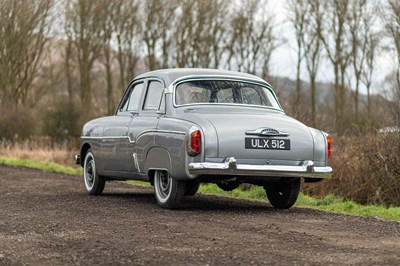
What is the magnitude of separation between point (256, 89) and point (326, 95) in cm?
3437

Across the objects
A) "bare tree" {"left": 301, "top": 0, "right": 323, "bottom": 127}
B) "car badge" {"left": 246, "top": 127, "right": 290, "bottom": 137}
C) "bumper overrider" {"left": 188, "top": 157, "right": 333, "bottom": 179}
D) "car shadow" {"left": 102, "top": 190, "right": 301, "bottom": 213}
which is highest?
"bare tree" {"left": 301, "top": 0, "right": 323, "bottom": 127}

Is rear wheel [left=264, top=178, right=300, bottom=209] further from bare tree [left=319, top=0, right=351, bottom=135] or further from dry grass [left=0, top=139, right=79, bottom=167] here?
bare tree [left=319, top=0, right=351, bottom=135]

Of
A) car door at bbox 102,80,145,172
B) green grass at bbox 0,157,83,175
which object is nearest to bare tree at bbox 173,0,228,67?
green grass at bbox 0,157,83,175

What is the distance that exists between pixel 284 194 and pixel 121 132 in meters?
2.53

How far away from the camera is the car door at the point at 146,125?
10438mm

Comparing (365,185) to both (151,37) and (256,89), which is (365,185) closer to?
(256,89)

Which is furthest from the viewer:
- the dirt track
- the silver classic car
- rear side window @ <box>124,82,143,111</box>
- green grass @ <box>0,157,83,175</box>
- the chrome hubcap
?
green grass @ <box>0,157,83,175</box>

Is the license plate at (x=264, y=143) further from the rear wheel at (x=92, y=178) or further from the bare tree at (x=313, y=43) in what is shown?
the bare tree at (x=313, y=43)

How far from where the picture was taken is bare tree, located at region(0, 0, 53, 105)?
39281 mm

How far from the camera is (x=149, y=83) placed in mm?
11359

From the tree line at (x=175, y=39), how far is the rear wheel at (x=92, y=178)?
1024 inches

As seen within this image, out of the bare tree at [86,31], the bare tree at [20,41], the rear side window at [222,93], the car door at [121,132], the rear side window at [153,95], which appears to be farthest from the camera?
the bare tree at [86,31]

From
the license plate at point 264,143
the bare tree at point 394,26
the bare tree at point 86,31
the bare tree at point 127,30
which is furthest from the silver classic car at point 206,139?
the bare tree at point 127,30

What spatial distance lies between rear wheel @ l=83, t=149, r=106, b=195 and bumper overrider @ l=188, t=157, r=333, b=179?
342 cm
